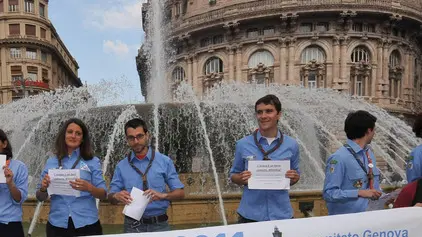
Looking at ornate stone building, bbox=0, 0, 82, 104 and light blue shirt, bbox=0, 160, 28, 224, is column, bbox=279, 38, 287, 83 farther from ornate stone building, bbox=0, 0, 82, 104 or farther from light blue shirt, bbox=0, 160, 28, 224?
ornate stone building, bbox=0, 0, 82, 104

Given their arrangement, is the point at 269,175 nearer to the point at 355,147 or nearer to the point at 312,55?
the point at 355,147

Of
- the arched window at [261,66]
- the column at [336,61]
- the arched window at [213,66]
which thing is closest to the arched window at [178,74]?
the arched window at [213,66]

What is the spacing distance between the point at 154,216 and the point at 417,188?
7.92ft

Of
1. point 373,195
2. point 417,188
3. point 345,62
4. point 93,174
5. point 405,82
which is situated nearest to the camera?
point 417,188

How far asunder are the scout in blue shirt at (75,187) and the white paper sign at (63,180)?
55mm

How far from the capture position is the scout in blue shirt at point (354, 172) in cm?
→ 356

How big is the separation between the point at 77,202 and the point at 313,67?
→ 34941 mm

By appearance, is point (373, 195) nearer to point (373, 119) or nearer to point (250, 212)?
point (373, 119)

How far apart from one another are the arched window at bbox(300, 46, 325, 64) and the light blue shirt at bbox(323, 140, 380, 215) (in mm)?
34268

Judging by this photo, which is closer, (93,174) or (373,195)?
(373,195)

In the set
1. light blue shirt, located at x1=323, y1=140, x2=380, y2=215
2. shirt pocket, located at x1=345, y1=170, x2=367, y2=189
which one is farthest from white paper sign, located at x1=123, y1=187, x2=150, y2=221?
shirt pocket, located at x1=345, y1=170, x2=367, y2=189

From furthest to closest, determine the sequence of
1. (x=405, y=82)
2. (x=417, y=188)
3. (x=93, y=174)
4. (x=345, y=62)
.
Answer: (x=405, y=82), (x=345, y=62), (x=93, y=174), (x=417, y=188)

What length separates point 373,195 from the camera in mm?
3508

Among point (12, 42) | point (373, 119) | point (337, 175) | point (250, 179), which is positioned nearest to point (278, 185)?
point (250, 179)
